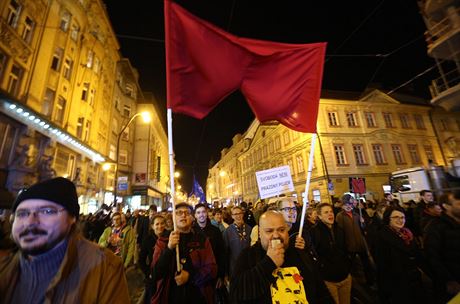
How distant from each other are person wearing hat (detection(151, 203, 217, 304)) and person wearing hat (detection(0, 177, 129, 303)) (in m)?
1.22

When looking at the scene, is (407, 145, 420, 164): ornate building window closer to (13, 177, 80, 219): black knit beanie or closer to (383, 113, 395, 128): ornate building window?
(383, 113, 395, 128): ornate building window

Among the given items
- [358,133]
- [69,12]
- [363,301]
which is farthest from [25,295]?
[358,133]

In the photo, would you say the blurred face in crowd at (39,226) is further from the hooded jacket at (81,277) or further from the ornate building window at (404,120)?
the ornate building window at (404,120)

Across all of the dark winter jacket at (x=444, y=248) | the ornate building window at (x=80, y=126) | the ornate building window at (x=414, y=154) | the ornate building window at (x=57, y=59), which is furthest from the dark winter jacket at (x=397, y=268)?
the ornate building window at (x=414, y=154)

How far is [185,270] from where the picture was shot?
3.35 m

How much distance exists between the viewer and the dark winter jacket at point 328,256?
388cm

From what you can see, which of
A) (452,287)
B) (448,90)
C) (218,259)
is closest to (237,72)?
(218,259)

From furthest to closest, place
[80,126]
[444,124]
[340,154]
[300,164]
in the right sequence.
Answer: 1. [444,124]
2. [300,164]
3. [340,154]
4. [80,126]

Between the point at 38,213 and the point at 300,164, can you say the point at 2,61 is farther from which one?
the point at 300,164

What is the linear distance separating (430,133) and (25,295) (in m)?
43.5

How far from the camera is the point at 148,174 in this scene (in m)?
33.8

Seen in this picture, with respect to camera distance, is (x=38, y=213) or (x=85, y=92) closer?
(x=38, y=213)

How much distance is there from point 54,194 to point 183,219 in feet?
7.17

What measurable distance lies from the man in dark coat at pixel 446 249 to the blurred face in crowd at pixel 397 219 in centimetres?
51
